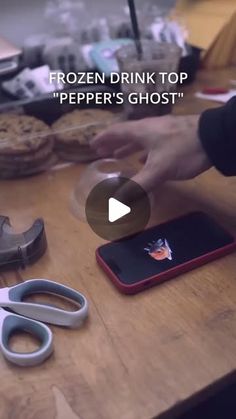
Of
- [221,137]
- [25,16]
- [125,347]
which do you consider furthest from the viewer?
[25,16]

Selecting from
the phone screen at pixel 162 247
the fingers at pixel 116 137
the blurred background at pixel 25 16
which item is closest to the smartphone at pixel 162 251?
the phone screen at pixel 162 247

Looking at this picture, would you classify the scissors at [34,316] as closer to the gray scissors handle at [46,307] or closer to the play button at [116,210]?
the gray scissors handle at [46,307]

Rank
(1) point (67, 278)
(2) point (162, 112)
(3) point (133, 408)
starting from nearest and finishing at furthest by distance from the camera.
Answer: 1. (3) point (133, 408)
2. (1) point (67, 278)
3. (2) point (162, 112)

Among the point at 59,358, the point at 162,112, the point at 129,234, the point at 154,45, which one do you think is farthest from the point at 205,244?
the point at 154,45

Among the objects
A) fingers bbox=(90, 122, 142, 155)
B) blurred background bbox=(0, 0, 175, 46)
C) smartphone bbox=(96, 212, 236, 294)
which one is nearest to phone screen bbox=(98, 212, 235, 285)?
smartphone bbox=(96, 212, 236, 294)

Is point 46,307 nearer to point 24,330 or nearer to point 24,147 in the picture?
point 24,330

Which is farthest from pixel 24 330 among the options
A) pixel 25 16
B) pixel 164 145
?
pixel 25 16

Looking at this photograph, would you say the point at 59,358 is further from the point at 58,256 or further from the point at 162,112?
the point at 162,112
